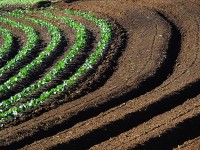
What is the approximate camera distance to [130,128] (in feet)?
55.1

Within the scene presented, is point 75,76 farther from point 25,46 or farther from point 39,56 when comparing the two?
point 25,46

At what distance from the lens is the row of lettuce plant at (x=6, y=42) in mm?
29019

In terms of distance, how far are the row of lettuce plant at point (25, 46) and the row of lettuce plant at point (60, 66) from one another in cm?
276

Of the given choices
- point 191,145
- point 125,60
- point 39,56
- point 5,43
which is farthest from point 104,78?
point 5,43

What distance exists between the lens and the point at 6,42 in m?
30.8

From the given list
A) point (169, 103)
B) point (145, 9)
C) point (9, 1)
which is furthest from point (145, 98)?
A: point (9, 1)

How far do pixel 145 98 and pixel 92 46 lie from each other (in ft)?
31.6

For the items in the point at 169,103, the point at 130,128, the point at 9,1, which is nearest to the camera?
the point at 130,128

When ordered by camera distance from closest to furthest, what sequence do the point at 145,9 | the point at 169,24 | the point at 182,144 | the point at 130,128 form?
the point at 182,144 < the point at 130,128 < the point at 169,24 < the point at 145,9

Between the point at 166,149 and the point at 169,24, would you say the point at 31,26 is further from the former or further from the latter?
the point at 166,149

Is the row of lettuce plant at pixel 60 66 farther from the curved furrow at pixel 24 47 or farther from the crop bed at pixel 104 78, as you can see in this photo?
the curved furrow at pixel 24 47

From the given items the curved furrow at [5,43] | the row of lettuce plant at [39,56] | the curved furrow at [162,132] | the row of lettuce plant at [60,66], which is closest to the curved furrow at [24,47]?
the row of lettuce plant at [39,56]

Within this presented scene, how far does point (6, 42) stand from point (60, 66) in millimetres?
7965

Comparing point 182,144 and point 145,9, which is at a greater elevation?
point 182,144
